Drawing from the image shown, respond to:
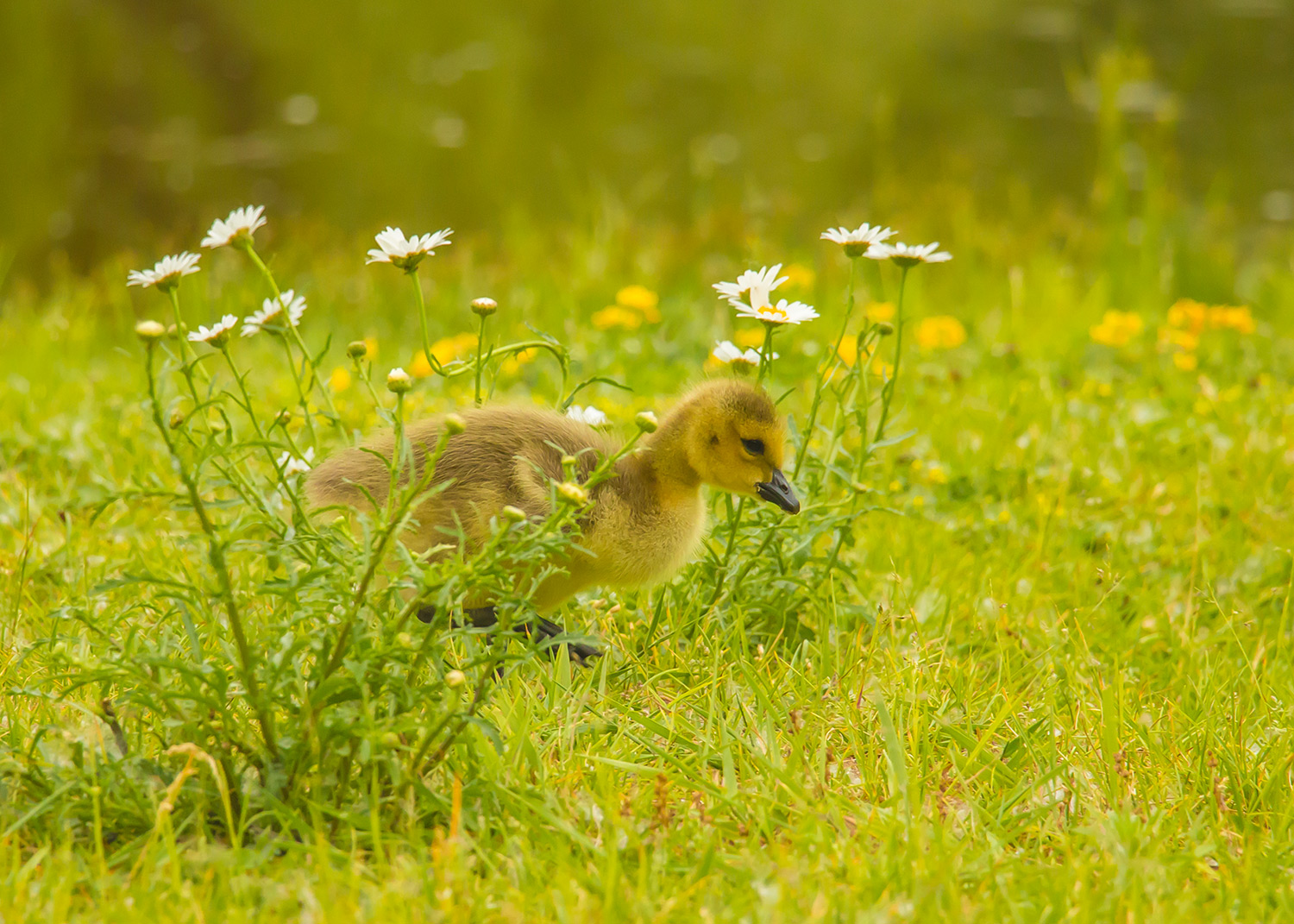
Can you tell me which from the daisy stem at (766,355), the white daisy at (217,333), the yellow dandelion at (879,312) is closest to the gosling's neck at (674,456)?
the daisy stem at (766,355)

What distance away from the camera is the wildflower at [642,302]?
6469 mm

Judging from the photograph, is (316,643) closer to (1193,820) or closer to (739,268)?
(1193,820)

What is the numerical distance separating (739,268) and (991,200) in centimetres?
538

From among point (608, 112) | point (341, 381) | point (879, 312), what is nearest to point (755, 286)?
point (879, 312)

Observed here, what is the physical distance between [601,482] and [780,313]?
0.64 m

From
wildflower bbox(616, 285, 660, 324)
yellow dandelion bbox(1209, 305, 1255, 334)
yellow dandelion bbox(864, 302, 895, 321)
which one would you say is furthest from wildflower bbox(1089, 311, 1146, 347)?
wildflower bbox(616, 285, 660, 324)

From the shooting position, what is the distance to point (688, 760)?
2.92 meters

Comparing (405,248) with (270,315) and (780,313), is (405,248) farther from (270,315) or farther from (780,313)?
(780,313)

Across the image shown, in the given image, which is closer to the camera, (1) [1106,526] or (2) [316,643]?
(2) [316,643]

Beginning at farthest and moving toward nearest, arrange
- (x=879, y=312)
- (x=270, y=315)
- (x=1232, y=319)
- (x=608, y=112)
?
(x=608, y=112) → (x=1232, y=319) → (x=879, y=312) → (x=270, y=315)

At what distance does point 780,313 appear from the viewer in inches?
129

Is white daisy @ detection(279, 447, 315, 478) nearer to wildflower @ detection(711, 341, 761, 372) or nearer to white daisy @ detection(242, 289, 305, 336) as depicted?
white daisy @ detection(242, 289, 305, 336)

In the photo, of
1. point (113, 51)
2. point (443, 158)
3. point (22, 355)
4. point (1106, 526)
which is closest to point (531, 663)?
point (1106, 526)

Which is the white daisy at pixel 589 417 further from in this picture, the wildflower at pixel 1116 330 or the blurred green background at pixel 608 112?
the blurred green background at pixel 608 112
